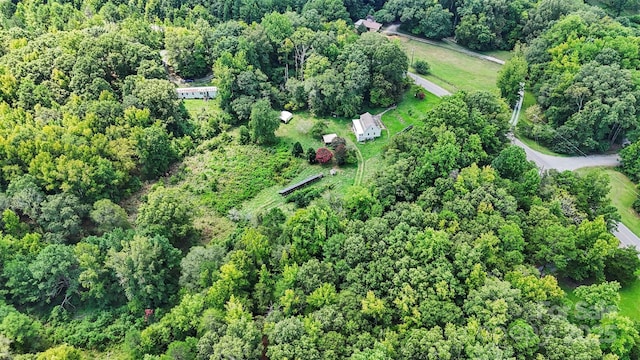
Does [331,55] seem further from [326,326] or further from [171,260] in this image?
[326,326]

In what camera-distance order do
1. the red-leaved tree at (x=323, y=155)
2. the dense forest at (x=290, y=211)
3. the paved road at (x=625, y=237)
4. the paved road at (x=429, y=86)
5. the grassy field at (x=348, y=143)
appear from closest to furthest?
the dense forest at (x=290, y=211)
the paved road at (x=625, y=237)
the grassy field at (x=348, y=143)
the red-leaved tree at (x=323, y=155)
the paved road at (x=429, y=86)

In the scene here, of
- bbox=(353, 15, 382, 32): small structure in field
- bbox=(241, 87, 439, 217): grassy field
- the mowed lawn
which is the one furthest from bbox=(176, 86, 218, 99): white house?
the mowed lawn

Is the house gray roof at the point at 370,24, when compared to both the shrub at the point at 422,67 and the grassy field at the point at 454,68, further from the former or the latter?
the shrub at the point at 422,67

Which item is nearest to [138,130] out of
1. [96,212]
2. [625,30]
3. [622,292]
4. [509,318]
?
[96,212]

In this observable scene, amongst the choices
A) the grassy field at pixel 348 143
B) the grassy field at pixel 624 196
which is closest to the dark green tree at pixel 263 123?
the grassy field at pixel 348 143

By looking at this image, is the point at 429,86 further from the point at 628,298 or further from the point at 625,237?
the point at 628,298

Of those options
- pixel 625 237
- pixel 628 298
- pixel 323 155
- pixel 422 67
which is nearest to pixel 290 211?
pixel 323 155

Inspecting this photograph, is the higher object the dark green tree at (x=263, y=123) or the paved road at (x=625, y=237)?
the dark green tree at (x=263, y=123)

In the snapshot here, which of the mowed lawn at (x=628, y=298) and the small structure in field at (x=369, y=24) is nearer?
the mowed lawn at (x=628, y=298)
